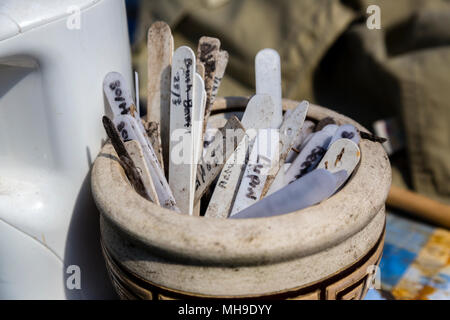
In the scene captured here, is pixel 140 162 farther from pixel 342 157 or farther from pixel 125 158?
pixel 342 157

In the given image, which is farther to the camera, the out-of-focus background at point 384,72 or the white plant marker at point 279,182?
the out-of-focus background at point 384,72

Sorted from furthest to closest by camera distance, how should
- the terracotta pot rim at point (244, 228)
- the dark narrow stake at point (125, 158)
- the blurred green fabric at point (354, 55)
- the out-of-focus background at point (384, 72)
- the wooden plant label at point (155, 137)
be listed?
the blurred green fabric at point (354, 55) < the out-of-focus background at point (384, 72) < the wooden plant label at point (155, 137) < the dark narrow stake at point (125, 158) < the terracotta pot rim at point (244, 228)

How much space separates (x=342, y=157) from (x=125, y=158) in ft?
0.95

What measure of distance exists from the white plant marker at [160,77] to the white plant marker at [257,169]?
150 millimetres

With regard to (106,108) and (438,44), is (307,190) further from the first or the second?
(438,44)

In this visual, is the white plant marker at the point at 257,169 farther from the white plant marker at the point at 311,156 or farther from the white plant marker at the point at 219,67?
the white plant marker at the point at 219,67

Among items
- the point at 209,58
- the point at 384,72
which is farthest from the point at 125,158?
the point at 384,72

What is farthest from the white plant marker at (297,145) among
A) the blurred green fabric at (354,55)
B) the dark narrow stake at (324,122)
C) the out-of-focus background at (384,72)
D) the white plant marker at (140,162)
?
the blurred green fabric at (354,55)

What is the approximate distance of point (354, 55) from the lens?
1.46 meters

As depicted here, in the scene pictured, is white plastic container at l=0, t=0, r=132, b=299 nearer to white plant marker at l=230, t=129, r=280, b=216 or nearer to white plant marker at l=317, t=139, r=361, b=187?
white plant marker at l=230, t=129, r=280, b=216

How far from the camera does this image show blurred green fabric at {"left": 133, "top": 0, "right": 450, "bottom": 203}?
126 centimetres

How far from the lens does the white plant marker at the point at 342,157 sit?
2.07 ft

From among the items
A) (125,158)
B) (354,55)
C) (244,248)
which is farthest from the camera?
(354,55)
